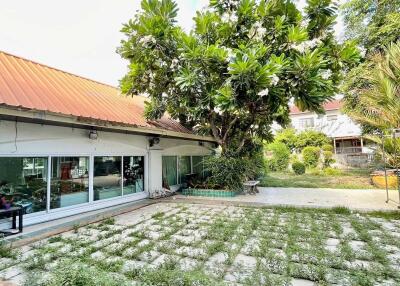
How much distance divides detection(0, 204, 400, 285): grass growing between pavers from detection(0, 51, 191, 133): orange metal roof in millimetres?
3047

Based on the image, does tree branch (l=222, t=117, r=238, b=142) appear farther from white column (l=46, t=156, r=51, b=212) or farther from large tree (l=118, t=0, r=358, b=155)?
white column (l=46, t=156, r=51, b=212)

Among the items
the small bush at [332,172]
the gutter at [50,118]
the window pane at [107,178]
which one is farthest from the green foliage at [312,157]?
the window pane at [107,178]

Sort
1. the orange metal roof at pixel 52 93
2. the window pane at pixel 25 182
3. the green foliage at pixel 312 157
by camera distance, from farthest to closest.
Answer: the green foliage at pixel 312 157, the window pane at pixel 25 182, the orange metal roof at pixel 52 93

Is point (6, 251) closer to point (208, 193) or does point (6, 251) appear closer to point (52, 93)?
point (52, 93)

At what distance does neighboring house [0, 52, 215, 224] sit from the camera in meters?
5.97

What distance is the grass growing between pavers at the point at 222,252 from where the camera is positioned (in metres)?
3.46

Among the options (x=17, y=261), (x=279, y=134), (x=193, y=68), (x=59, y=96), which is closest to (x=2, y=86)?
(x=59, y=96)

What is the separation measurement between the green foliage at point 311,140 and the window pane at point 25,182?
24148 millimetres

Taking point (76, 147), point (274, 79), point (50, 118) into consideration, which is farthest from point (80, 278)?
point (274, 79)

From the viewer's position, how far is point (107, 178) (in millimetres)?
8688

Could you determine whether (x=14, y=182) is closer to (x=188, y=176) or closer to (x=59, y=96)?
(x=59, y=96)

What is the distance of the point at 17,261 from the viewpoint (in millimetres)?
4203

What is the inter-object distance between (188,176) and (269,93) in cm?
642

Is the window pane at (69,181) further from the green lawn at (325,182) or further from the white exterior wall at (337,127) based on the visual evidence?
the white exterior wall at (337,127)
